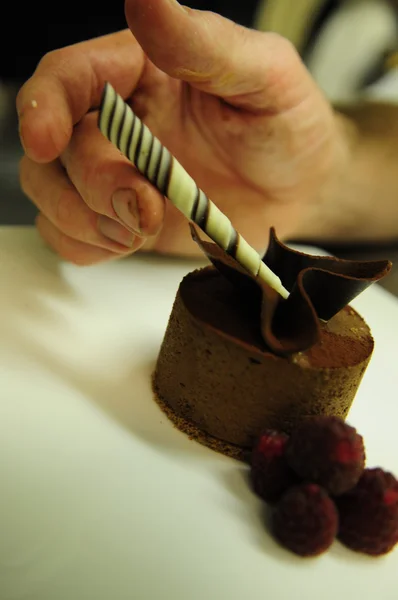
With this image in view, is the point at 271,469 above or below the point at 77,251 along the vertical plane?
above

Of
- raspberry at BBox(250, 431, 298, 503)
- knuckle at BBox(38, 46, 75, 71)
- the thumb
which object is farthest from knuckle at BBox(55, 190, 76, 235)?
raspberry at BBox(250, 431, 298, 503)

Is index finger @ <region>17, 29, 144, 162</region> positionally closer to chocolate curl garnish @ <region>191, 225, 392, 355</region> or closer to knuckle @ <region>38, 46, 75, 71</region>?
knuckle @ <region>38, 46, 75, 71</region>

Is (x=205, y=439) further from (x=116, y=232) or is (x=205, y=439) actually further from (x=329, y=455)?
(x=116, y=232)

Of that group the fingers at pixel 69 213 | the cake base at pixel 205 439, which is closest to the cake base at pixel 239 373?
the cake base at pixel 205 439

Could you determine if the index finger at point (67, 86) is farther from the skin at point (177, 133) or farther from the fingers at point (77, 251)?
the fingers at point (77, 251)

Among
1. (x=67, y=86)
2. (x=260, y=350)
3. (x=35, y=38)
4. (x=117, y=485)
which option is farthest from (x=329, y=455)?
(x=35, y=38)

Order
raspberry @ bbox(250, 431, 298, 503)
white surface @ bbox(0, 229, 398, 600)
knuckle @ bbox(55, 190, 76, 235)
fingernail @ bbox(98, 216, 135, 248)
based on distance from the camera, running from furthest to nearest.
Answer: knuckle @ bbox(55, 190, 76, 235) < fingernail @ bbox(98, 216, 135, 248) < raspberry @ bbox(250, 431, 298, 503) < white surface @ bbox(0, 229, 398, 600)
